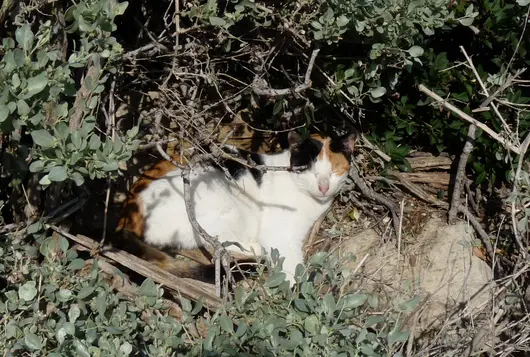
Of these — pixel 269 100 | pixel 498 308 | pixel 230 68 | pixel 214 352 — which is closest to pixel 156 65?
pixel 230 68

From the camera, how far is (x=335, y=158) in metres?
3.62

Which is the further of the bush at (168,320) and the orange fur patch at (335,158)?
the orange fur patch at (335,158)

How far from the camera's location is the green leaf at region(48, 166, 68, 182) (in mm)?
2170

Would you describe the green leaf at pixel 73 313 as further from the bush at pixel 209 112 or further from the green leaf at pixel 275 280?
the green leaf at pixel 275 280

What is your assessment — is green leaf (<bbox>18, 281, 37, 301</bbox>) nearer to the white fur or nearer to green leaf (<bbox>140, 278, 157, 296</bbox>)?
green leaf (<bbox>140, 278, 157, 296</bbox>)

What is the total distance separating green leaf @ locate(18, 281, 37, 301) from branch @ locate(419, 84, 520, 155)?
6.61 feet

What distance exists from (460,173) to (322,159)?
0.72 metres

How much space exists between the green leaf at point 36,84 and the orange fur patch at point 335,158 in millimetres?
1774

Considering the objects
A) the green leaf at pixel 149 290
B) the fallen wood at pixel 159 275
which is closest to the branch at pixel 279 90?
the fallen wood at pixel 159 275

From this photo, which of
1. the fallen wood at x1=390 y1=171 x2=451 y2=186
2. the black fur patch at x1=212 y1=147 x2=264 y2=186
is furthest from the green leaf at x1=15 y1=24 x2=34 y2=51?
the fallen wood at x1=390 y1=171 x2=451 y2=186

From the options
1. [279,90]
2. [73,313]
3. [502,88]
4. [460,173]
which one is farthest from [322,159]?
[73,313]

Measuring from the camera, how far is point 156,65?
3498 millimetres

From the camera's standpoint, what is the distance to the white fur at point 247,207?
344 centimetres

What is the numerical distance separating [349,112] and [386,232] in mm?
699
